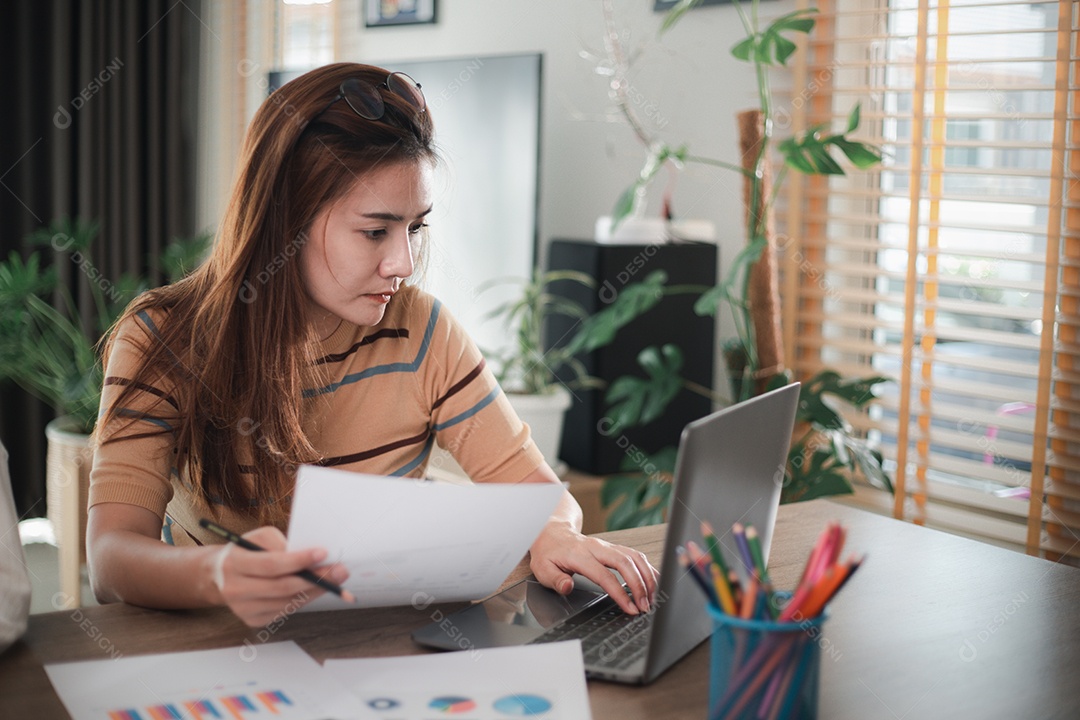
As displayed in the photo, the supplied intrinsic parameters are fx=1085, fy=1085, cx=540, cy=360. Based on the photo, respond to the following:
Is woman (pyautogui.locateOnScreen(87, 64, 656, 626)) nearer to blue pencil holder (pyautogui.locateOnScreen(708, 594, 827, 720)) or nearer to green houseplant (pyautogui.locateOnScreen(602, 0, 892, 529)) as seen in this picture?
blue pencil holder (pyautogui.locateOnScreen(708, 594, 827, 720))

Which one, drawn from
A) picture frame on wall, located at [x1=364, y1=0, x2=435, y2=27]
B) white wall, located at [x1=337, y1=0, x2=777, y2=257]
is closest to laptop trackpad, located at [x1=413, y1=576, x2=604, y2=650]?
white wall, located at [x1=337, y1=0, x2=777, y2=257]

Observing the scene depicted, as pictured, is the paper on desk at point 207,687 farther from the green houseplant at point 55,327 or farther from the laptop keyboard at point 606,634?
the green houseplant at point 55,327

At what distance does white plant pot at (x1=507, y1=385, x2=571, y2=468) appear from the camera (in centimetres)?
A: 258

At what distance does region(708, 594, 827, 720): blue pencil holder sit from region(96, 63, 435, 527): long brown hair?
64 centimetres

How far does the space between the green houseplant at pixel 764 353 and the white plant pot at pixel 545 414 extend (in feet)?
0.83

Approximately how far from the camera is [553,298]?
274 cm

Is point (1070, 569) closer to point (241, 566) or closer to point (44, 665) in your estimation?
point (241, 566)

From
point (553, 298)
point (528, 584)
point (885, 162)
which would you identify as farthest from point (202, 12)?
point (528, 584)

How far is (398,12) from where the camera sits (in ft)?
11.8

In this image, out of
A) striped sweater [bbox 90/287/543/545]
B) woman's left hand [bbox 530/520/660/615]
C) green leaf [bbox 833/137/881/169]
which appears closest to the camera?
woman's left hand [bbox 530/520/660/615]

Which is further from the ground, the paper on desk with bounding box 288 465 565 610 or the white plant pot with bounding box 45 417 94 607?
the paper on desk with bounding box 288 465 565 610

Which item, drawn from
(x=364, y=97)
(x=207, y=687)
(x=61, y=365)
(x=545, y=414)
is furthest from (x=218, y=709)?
(x=61, y=365)

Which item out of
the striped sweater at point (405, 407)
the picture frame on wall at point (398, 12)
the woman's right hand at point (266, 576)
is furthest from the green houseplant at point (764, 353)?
the picture frame on wall at point (398, 12)

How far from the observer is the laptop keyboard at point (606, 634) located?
935 millimetres
